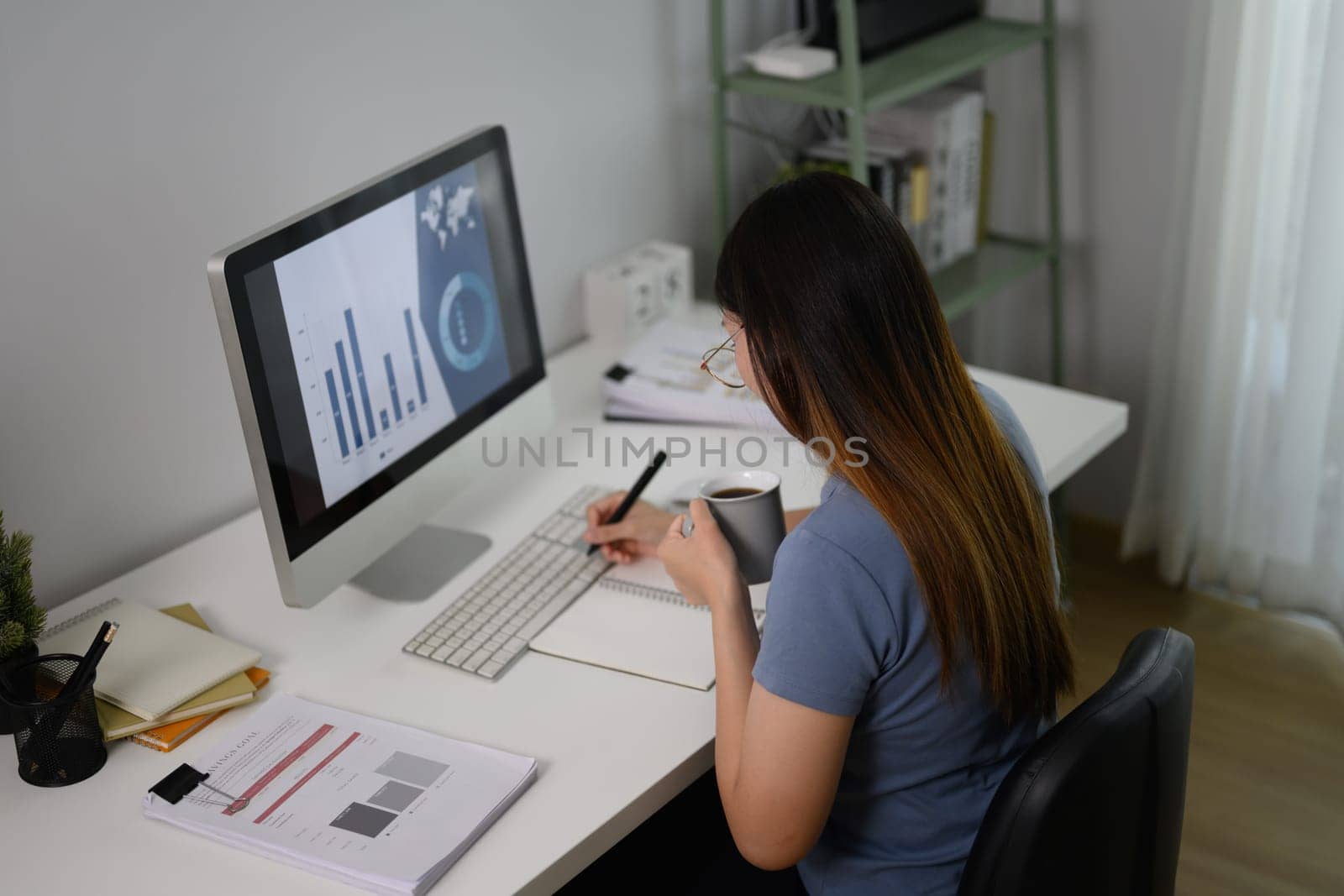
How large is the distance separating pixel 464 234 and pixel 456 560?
39cm

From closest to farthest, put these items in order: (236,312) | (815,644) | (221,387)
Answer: (815,644) → (236,312) → (221,387)

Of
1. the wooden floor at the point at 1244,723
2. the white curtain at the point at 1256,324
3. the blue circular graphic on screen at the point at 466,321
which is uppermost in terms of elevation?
the blue circular graphic on screen at the point at 466,321

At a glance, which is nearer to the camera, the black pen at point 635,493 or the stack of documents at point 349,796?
the stack of documents at point 349,796

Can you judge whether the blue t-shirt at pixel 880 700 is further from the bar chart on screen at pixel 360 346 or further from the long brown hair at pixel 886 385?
the bar chart on screen at pixel 360 346

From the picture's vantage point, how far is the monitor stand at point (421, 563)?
4.83ft

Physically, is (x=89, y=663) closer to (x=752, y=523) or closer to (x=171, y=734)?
(x=171, y=734)

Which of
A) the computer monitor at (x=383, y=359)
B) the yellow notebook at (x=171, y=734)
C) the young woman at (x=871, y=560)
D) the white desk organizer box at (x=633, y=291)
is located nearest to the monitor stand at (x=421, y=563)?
the computer monitor at (x=383, y=359)

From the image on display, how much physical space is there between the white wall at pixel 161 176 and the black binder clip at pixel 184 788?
→ 0.46 metres

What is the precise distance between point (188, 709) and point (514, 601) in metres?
0.36

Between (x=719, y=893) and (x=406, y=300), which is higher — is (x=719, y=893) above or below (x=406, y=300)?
below

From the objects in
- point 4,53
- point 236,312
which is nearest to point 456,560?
point 236,312

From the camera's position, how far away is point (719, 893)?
4.25ft

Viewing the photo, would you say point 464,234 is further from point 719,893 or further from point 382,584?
point 719,893

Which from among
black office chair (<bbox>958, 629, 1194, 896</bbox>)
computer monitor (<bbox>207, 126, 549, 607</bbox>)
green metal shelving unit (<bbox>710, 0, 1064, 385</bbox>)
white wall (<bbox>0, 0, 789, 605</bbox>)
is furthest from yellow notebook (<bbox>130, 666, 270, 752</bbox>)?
green metal shelving unit (<bbox>710, 0, 1064, 385</bbox>)
